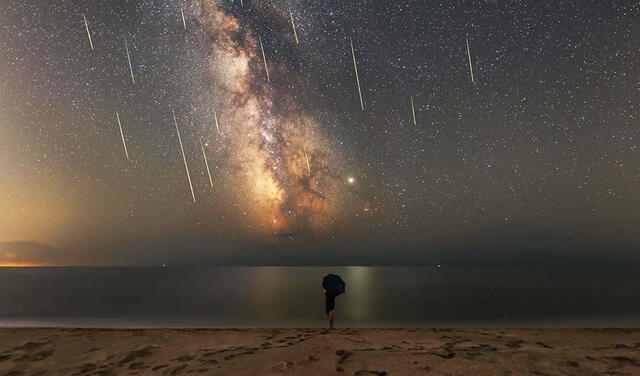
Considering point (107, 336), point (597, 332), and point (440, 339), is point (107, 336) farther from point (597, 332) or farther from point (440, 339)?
point (597, 332)

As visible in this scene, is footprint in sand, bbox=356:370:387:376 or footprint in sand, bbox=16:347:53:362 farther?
footprint in sand, bbox=16:347:53:362

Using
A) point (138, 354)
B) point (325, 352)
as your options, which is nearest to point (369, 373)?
point (325, 352)

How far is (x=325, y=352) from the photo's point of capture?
8.42 m

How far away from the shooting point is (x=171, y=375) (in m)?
7.68

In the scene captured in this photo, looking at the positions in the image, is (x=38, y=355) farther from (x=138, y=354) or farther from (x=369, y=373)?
(x=369, y=373)

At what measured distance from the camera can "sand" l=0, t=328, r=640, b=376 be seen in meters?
7.41

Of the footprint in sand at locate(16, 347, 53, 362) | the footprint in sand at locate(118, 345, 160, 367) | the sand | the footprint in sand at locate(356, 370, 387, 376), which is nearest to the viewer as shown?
the footprint in sand at locate(356, 370, 387, 376)

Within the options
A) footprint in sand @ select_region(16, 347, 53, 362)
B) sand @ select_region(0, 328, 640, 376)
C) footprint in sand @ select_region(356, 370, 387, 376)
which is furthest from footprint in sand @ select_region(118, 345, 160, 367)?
footprint in sand @ select_region(356, 370, 387, 376)

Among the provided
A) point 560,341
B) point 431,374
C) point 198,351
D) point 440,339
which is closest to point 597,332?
point 560,341

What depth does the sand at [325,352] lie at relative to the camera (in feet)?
24.3

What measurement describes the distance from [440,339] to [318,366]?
4.33m

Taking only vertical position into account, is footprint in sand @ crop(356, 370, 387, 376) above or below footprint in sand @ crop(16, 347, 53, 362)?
below

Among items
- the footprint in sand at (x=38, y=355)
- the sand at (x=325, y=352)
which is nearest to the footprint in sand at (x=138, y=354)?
the sand at (x=325, y=352)

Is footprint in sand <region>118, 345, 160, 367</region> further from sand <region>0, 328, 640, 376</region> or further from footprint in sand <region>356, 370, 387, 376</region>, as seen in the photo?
footprint in sand <region>356, 370, 387, 376</region>
